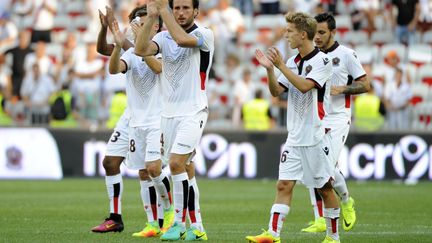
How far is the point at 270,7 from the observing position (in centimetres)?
2902

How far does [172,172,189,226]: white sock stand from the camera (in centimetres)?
1158

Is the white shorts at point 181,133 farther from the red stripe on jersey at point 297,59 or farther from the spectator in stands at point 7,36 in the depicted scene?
the spectator in stands at point 7,36

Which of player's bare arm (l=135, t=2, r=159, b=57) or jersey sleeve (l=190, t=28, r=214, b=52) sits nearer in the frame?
player's bare arm (l=135, t=2, r=159, b=57)

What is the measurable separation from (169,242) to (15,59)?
17402mm

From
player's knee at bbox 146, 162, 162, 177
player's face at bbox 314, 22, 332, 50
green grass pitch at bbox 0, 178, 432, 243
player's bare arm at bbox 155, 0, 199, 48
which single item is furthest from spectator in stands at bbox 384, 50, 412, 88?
player's bare arm at bbox 155, 0, 199, 48

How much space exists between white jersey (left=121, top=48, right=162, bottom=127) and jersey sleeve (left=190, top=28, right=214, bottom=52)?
1.28 m

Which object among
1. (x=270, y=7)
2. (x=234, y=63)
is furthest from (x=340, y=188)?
(x=270, y=7)

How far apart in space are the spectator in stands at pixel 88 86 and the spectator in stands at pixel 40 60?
1.02 metres

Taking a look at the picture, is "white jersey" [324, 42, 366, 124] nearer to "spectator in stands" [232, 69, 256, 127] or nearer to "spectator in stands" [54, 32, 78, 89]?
"spectator in stands" [232, 69, 256, 127]

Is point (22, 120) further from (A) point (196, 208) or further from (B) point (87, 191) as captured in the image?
(A) point (196, 208)

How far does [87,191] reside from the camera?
20.7 metres

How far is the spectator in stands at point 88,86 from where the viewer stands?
25750mm

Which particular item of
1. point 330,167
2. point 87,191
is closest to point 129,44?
point 330,167

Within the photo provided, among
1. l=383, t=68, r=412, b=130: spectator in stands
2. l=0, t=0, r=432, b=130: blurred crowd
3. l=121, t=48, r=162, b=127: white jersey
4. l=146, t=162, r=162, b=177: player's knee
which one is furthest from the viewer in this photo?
l=0, t=0, r=432, b=130: blurred crowd
